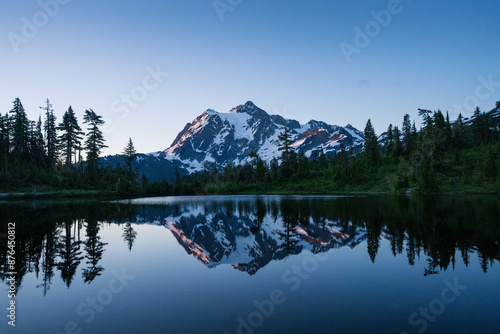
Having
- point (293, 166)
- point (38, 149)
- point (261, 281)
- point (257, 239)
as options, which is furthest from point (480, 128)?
point (38, 149)

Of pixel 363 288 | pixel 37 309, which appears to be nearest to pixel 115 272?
pixel 37 309

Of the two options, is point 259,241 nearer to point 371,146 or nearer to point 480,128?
point 371,146

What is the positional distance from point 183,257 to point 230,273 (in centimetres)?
375

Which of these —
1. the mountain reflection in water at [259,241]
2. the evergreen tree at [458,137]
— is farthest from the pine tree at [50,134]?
the evergreen tree at [458,137]

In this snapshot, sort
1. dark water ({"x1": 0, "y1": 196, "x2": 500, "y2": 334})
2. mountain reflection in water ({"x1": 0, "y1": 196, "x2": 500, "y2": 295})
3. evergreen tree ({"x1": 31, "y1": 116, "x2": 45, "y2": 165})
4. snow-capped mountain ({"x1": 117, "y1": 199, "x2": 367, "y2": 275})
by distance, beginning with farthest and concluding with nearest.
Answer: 1. evergreen tree ({"x1": 31, "y1": 116, "x2": 45, "y2": 165})
2. snow-capped mountain ({"x1": 117, "y1": 199, "x2": 367, "y2": 275})
3. mountain reflection in water ({"x1": 0, "y1": 196, "x2": 500, "y2": 295})
4. dark water ({"x1": 0, "y1": 196, "x2": 500, "y2": 334})

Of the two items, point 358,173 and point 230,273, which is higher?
point 358,173

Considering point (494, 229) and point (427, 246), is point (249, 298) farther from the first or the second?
point (494, 229)

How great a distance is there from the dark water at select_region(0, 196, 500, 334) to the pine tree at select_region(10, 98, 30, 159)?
239 ft

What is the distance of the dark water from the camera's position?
7301 millimetres

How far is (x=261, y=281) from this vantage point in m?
10.6

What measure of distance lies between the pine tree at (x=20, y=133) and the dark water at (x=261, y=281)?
7281 cm

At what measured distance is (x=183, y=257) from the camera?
1462 centimetres

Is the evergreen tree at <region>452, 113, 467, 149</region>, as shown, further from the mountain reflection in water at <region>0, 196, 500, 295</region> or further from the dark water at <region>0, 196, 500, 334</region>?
the dark water at <region>0, 196, 500, 334</region>

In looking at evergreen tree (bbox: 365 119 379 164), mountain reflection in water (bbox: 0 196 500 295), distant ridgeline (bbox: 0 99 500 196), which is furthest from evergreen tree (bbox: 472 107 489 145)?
mountain reflection in water (bbox: 0 196 500 295)
